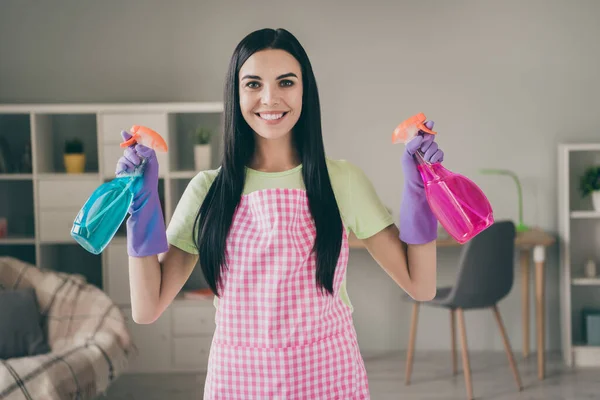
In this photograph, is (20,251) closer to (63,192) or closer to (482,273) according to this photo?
(63,192)

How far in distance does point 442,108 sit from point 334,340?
3.17 metres

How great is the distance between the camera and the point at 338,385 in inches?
55.6

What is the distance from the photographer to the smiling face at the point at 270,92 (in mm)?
1384

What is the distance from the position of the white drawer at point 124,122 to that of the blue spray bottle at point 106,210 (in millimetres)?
2775

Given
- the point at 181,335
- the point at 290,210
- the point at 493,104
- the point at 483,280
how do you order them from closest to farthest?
the point at 290,210, the point at 483,280, the point at 181,335, the point at 493,104

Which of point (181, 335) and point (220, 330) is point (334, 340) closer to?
point (220, 330)

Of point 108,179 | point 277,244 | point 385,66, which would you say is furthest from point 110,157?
point 277,244

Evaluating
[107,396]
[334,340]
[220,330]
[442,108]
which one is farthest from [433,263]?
[442,108]

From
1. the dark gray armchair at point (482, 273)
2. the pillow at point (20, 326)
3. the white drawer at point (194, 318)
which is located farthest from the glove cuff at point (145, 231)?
the white drawer at point (194, 318)

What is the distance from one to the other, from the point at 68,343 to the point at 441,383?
1800mm

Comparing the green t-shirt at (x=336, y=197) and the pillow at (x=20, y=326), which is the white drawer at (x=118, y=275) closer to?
the pillow at (x=20, y=326)

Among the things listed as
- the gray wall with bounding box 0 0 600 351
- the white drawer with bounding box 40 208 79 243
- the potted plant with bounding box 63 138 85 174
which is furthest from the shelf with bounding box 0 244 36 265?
the gray wall with bounding box 0 0 600 351

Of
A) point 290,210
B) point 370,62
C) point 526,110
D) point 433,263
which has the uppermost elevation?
point 370,62

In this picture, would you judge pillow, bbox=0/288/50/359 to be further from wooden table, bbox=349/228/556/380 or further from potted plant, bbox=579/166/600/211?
potted plant, bbox=579/166/600/211
